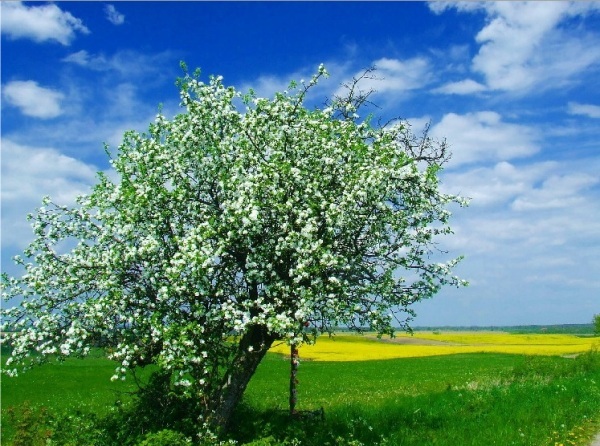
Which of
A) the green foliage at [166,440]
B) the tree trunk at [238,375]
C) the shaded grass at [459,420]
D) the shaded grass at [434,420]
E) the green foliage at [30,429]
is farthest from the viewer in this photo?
the shaded grass at [459,420]

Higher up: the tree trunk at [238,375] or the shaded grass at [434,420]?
the tree trunk at [238,375]

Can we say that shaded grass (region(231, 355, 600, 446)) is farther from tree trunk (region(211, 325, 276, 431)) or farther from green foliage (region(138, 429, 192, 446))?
green foliage (region(138, 429, 192, 446))

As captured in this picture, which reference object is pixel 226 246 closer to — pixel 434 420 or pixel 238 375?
pixel 238 375

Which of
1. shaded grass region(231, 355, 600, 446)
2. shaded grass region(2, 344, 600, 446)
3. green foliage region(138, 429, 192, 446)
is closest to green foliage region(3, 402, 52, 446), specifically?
shaded grass region(2, 344, 600, 446)

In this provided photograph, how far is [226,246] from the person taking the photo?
14969mm

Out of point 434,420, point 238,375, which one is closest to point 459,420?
point 434,420

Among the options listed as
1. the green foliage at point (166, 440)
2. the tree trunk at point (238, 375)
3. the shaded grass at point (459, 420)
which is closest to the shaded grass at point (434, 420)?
the shaded grass at point (459, 420)

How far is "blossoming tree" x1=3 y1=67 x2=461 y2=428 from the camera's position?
14.7 metres

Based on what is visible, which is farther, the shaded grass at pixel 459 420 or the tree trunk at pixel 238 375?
the shaded grass at pixel 459 420

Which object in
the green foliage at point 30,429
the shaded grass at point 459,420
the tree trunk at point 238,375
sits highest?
the tree trunk at point 238,375

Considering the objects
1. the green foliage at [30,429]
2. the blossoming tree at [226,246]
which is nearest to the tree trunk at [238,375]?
the blossoming tree at [226,246]

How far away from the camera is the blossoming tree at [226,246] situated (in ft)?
48.4

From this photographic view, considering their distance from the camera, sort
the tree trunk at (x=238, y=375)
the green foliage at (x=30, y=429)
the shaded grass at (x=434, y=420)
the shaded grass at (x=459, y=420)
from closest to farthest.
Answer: the tree trunk at (x=238, y=375)
the green foliage at (x=30, y=429)
the shaded grass at (x=434, y=420)
the shaded grass at (x=459, y=420)

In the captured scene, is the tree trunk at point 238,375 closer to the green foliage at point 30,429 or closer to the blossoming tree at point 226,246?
the blossoming tree at point 226,246
